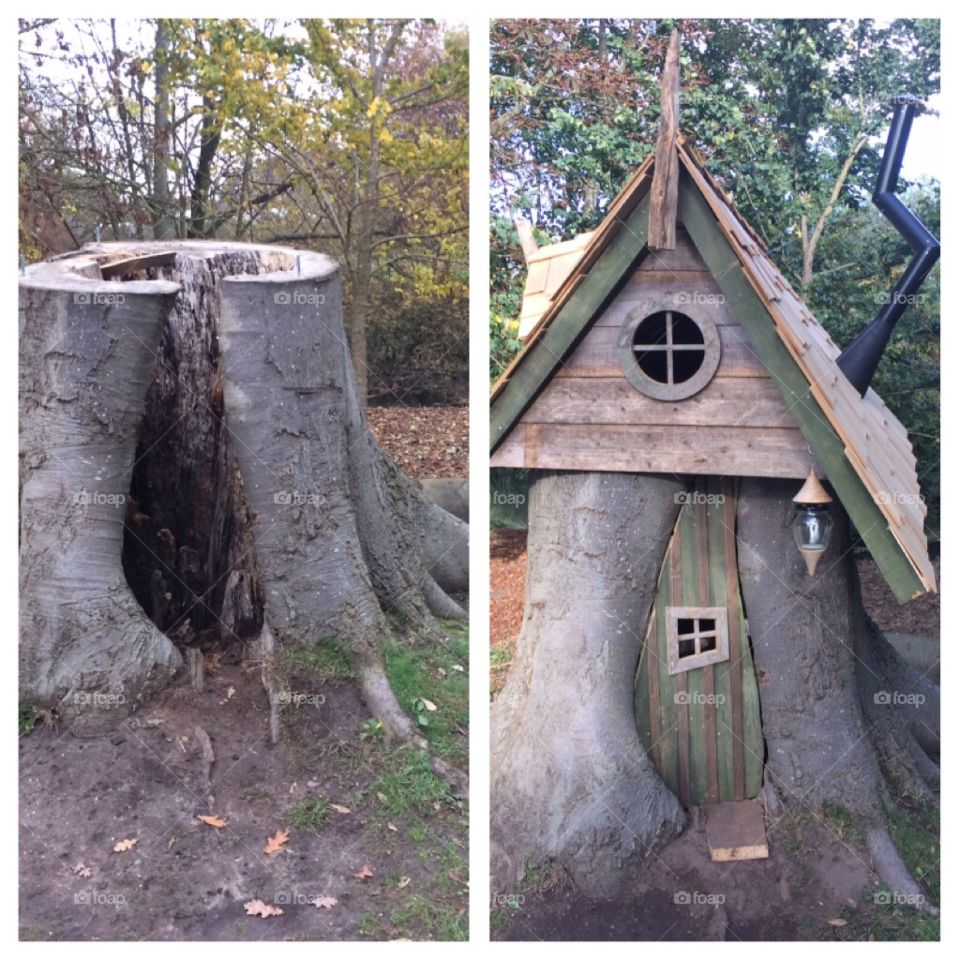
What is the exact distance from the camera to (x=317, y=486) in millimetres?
3811

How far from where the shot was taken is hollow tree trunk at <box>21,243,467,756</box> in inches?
143

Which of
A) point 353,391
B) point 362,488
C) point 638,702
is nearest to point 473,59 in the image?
point 353,391

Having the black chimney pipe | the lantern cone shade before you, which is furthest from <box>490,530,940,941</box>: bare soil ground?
the black chimney pipe

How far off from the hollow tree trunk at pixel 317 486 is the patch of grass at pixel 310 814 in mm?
386

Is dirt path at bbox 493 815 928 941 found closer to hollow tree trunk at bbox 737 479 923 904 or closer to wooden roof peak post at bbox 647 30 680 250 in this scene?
hollow tree trunk at bbox 737 479 923 904

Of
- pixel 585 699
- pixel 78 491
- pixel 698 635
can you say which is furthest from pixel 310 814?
pixel 698 635

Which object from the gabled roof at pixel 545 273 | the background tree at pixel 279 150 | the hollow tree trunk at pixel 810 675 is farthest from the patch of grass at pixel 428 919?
the gabled roof at pixel 545 273

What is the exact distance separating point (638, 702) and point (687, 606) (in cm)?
41

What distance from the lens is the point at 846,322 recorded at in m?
4.02

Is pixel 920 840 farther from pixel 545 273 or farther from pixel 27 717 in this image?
pixel 27 717

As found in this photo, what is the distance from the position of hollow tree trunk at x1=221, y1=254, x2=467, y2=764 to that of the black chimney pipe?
1789 millimetres

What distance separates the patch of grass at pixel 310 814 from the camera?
3.67 metres

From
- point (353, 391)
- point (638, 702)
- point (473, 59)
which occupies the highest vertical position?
point (473, 59)
